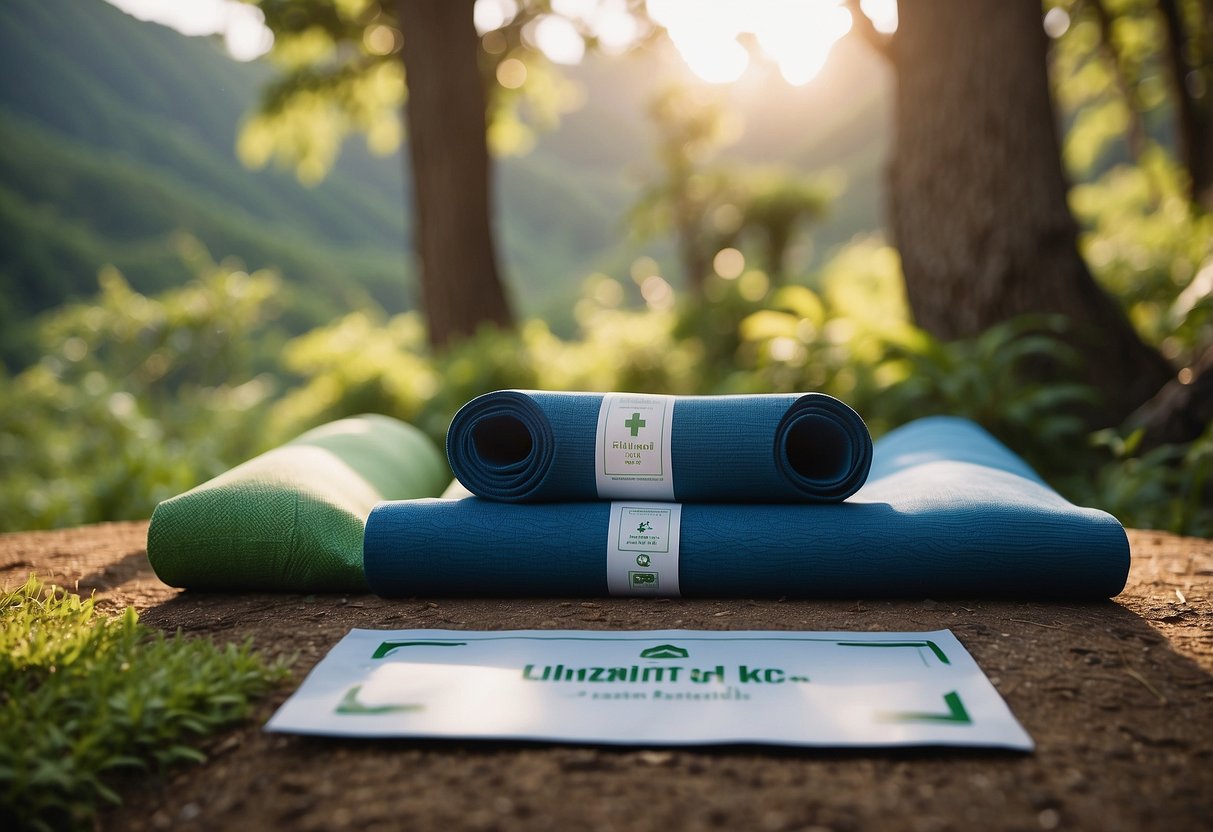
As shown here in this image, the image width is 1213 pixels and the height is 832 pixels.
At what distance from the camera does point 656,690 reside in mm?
1386

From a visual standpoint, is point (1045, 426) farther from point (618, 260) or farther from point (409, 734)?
point (618, 260)

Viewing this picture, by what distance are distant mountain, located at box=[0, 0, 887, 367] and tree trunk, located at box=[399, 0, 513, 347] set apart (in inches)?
661

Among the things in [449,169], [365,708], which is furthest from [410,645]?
[449,169]

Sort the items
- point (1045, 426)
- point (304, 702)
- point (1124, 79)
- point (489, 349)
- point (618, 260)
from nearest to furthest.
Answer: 1. point (304, 702)
2. point (1045, 426)
3. point (489, 349)
4. point (1124, 79)
5. point (618, 260)

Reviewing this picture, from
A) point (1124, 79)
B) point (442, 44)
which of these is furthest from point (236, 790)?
point (1124, 79)

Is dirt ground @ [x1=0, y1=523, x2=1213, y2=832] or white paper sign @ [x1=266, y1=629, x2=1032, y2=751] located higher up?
white paper sign @ [x1=266, y1=629, x2=1032, y2=751]

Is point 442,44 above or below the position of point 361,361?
above

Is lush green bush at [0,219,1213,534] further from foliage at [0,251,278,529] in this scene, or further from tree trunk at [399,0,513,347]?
tree trunk at [399,0,513,347]

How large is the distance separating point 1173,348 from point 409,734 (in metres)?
4.68

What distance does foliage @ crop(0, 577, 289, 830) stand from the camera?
3.65ft

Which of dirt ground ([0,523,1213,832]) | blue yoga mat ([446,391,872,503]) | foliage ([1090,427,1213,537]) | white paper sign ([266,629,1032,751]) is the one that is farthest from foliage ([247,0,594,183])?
dirt ground ([0,523,1213,832])

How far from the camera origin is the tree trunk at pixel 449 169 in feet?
21.1

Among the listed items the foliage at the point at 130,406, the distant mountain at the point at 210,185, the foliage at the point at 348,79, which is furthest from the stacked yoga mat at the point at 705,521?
the distant mountain at the point at 210,185

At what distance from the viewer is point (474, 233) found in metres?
6.77
